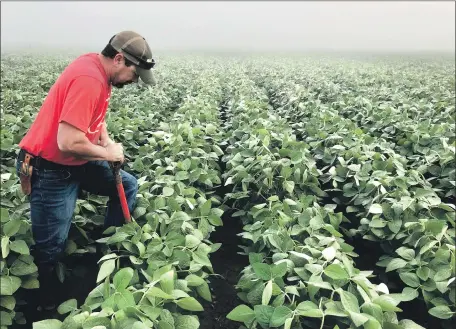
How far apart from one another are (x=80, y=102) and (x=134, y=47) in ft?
1.46

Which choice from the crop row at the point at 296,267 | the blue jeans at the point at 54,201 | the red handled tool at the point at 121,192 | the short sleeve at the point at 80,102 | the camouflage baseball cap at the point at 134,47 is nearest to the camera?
the crop row at the point at 296,267

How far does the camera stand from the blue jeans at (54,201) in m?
2.36

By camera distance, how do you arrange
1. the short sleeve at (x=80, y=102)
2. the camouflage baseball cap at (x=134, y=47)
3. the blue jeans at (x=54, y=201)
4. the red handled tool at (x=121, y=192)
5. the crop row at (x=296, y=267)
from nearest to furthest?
1. the crop row at (x=296, y=267)
2. the short sleeve at (x=80, y=102)
3. the camouflage baseball cap at (x=134, y=47)
4. the blue jeans at (x=54, y=201)
5. the red handled tool at (x=121, y=192)

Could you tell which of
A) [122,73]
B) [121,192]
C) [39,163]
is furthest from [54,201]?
[122,73]

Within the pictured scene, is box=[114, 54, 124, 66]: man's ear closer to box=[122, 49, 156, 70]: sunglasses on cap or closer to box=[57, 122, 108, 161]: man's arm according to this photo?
box=[122, 49, 156, 70]: sunglasses on cap

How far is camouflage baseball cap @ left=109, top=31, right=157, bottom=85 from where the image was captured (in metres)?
2.23

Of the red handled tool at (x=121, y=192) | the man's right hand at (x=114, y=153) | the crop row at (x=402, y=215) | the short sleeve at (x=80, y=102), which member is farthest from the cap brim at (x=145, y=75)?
the crop row at (x=402, y=215)

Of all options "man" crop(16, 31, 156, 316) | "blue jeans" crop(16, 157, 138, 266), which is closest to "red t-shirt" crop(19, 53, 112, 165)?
"man" crop(16, 31, 156, 316)

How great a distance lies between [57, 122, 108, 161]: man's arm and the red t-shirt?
0.12ft

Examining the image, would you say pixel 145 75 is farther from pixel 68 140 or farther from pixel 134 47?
pixel 68 140

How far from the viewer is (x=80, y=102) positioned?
2045 mm

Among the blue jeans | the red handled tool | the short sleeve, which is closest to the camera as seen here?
the short sleeve

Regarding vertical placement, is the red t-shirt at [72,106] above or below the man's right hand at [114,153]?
above

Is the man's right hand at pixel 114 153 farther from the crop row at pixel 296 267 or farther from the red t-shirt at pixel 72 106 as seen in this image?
the crop row at pixel 296 267
